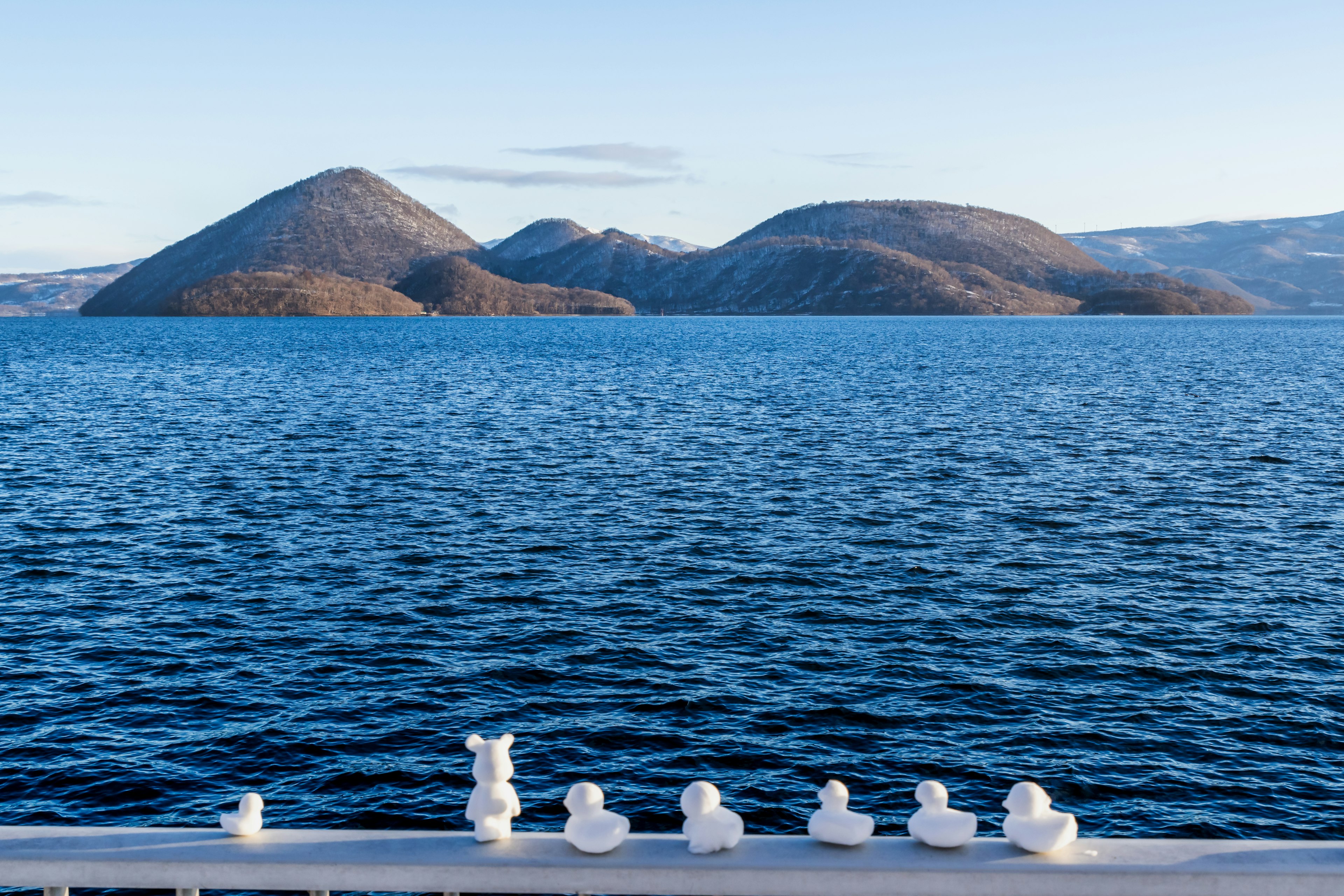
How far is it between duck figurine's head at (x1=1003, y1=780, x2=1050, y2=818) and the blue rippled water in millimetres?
14127

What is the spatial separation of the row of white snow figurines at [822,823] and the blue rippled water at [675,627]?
557 inches

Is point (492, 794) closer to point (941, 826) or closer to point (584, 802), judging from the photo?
point (584, 802)

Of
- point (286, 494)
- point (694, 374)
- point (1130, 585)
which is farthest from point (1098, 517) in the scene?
point (694, 374)

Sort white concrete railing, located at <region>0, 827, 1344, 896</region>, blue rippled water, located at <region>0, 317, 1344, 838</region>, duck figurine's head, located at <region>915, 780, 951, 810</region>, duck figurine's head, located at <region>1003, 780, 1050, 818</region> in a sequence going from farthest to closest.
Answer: blue rippled water, located at <region>0, 317, 1344, 838</region>
duck figurine's head, located at <region>915, 780, 951, 810</region>
duck figurine's head, located at <region>1003, 780, 1050, 818</region>
white concrete railing, located at <region>0, 827, 1344, 896</region>

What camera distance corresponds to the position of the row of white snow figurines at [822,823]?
601cm

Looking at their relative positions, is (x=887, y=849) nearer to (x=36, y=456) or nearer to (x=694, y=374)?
(x=36, y=456)

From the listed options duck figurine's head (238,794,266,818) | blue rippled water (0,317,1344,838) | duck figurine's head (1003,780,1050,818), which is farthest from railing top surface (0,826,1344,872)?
blue rippled water (0,317,1344,838)

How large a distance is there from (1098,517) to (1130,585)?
11.4 metres

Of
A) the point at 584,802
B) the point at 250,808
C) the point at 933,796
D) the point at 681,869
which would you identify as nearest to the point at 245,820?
the point at 250,808

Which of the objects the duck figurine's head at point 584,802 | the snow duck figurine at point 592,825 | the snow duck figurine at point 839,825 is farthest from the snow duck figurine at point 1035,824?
the duck figurine's head at point 584,802

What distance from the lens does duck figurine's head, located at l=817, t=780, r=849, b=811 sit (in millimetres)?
6191

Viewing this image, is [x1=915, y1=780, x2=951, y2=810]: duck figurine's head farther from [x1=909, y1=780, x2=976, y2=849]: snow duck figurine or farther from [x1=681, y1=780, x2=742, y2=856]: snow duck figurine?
[x1=681, y1=780, x2=742, y2=856]: snow duck figurine

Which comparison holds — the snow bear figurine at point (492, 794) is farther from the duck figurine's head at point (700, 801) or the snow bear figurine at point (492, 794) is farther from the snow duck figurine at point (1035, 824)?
the snow duck figurine at point (1035, 824)

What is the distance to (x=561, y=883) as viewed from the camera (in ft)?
19.8
